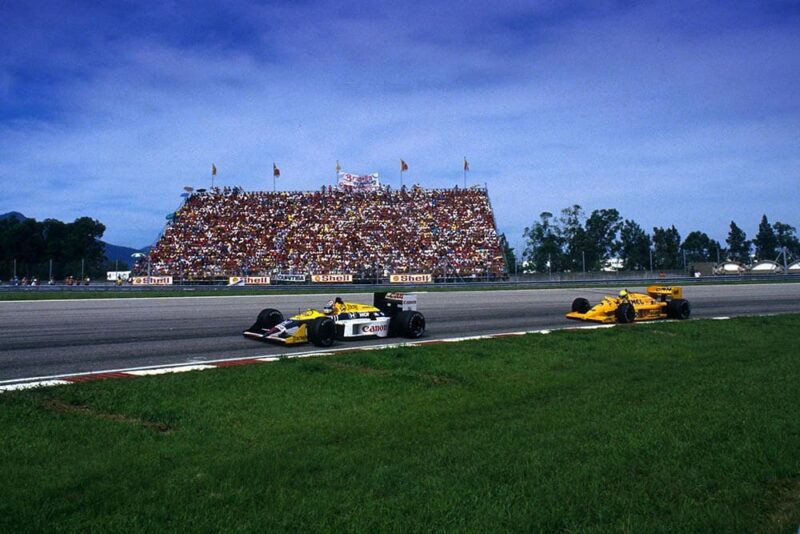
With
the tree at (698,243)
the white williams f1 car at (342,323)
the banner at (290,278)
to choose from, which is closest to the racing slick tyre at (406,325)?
the white williams f1 car at (342,323)

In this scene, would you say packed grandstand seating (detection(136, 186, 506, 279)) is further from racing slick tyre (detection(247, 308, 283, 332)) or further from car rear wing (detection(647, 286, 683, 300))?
racing slick tyre (detection(247, 308, 283, 332))

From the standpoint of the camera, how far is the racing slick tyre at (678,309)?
63.9 feet

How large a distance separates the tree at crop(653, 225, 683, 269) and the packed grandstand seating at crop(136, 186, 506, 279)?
28.9 metres

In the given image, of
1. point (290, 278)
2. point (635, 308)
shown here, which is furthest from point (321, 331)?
point (290, 278)

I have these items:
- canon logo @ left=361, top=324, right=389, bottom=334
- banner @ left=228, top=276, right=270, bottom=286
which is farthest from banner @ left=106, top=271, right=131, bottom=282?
canon logo @ left=361, top=324, right=389, bottom=334

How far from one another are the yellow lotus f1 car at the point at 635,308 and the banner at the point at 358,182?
42.6 m

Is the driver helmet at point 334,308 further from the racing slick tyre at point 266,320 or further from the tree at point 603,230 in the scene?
the tree at point 603,230

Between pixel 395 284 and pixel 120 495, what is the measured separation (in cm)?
3747

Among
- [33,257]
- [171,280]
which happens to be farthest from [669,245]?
[33,257]

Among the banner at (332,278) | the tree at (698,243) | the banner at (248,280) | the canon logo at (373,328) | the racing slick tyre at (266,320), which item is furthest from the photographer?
the tree at (698,243)

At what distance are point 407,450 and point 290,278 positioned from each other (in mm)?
36874

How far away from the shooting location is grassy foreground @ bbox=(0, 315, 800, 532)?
Result: 4188 mm

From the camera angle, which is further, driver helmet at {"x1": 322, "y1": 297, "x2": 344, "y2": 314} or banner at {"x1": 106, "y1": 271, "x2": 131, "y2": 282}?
banner at {"x1": 106, "y1": 271, "x2": 131, "y2": 282}

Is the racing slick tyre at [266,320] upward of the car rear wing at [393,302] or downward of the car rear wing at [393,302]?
downward
